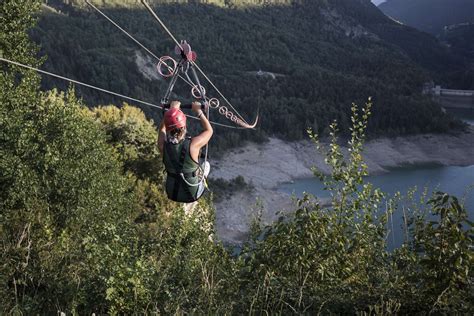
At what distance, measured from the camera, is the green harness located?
454 cm

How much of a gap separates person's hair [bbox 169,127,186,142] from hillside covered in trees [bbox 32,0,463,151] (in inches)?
1833

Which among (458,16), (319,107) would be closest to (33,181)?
(319,107)

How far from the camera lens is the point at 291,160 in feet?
184

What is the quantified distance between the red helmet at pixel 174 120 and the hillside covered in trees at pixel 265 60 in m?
46.6

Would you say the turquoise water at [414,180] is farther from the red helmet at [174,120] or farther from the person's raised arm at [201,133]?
the red helmet at [174,120]

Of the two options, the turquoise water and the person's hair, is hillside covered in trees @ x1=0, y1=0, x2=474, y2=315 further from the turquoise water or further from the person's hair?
the turquoise water

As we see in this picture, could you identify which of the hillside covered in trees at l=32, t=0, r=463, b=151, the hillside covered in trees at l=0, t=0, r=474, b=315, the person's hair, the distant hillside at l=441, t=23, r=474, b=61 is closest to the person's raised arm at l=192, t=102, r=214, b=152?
the person's hair

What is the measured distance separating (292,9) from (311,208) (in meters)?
133

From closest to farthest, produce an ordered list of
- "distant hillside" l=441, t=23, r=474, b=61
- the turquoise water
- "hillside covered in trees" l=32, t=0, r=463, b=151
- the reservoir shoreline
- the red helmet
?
the red helmet, the reservoir shoreline, the turquoise water, "hillside covered in trees" l=32, t=0, r=463, b=151, "distant hillside" l=441, t=23, r=474, b=61

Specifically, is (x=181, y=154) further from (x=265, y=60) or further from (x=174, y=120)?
(x=265, y=60)

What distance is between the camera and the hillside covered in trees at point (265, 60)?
213 feet

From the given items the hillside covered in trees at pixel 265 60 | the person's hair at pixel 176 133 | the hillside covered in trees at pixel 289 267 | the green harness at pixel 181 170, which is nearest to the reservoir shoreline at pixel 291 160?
the hillside covered in trees at pixel 265 60

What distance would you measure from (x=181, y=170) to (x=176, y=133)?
0.39 m

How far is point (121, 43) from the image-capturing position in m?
76.7
